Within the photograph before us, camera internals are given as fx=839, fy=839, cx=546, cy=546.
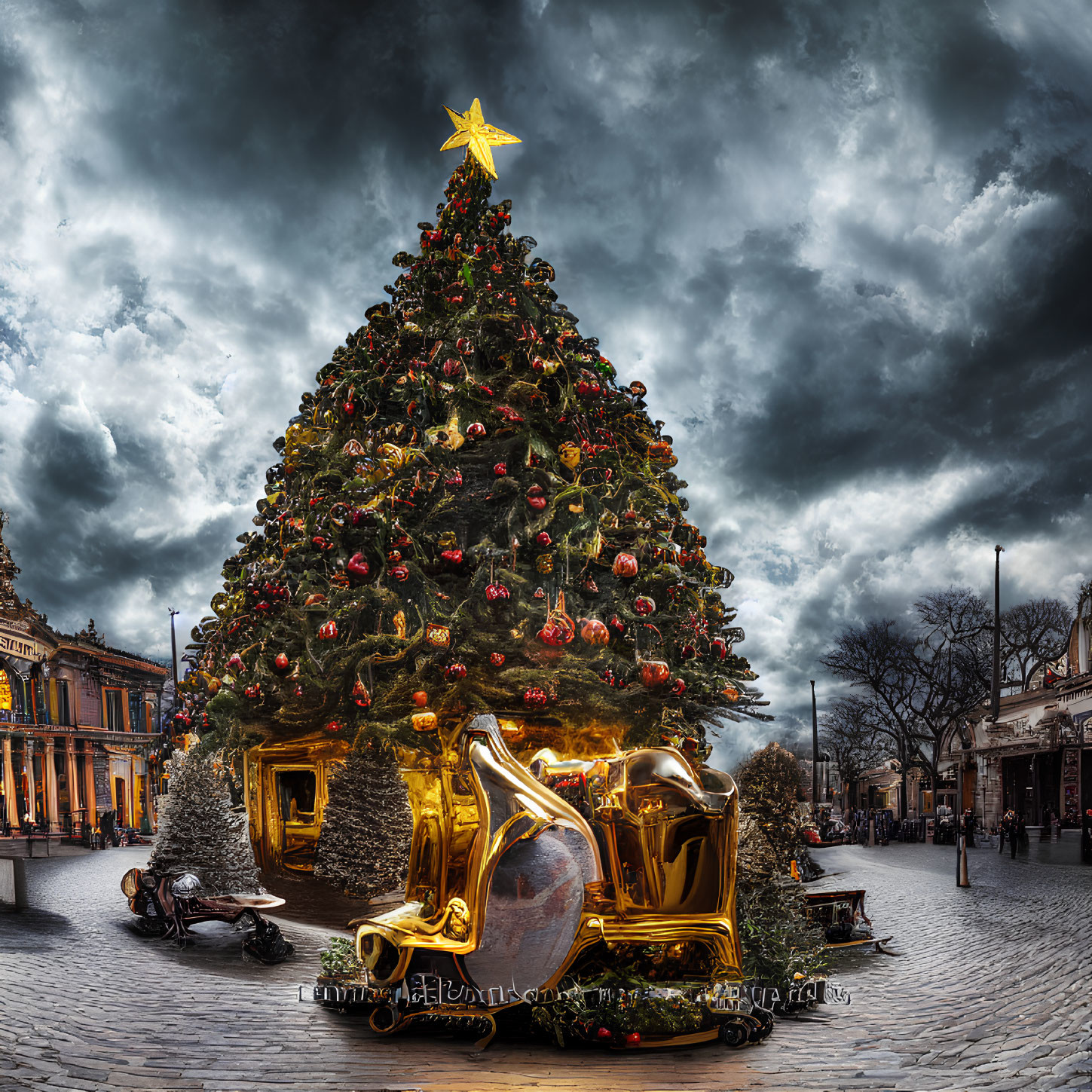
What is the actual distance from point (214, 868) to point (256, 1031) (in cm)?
377

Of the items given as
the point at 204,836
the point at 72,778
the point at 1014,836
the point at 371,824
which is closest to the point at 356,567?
the point at 371,824

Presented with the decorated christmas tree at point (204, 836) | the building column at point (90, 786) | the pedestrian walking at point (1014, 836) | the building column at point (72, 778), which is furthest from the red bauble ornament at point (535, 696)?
the pedestrian walking at point (1014, 836)

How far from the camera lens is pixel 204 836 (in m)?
8.90

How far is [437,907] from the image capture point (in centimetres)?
614

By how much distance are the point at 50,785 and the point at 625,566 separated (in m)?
17.4

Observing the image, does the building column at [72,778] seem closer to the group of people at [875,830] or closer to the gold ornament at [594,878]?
the gold ornament at [594,878]

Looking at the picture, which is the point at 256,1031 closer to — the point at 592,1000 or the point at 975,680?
the point at 592,1000

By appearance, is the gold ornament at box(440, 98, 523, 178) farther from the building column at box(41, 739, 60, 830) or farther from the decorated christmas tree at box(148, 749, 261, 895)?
the building column at box(41, 739, 60, 830)

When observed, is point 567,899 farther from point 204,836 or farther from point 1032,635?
point 1032,635

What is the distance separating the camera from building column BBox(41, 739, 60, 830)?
693 inches

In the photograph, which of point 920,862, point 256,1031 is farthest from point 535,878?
point 920,862

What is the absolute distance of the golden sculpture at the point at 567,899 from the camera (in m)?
5.23

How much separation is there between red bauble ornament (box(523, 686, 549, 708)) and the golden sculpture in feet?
1.39

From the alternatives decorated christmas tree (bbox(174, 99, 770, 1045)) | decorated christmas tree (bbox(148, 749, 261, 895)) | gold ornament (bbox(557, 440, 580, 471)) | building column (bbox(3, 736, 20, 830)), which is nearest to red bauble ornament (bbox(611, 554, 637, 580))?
decorated christmas tree (bbox(174, 99, 770, 1045))
